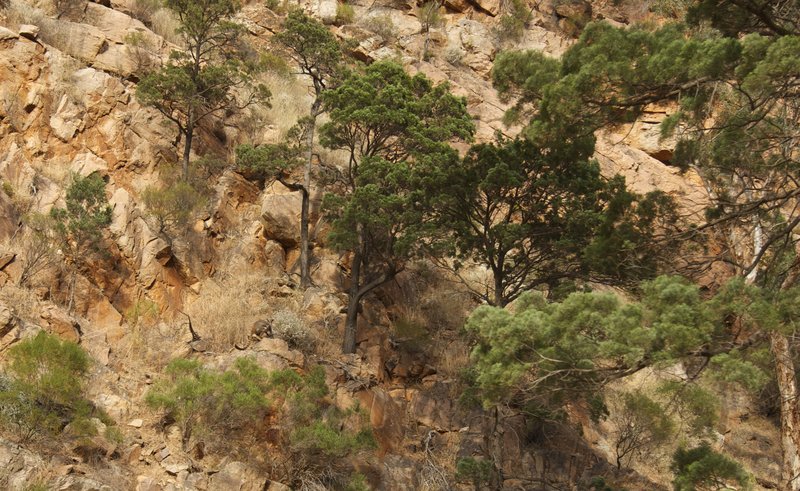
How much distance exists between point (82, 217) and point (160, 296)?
218 centimetres

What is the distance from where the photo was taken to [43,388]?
9.16m

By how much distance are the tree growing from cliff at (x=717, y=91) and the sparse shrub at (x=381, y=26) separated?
62.1 ft

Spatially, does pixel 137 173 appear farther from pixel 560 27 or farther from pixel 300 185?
pixel 560 27

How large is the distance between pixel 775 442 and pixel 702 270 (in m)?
12.1

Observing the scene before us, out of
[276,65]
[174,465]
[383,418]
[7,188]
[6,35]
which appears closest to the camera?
[174,465]

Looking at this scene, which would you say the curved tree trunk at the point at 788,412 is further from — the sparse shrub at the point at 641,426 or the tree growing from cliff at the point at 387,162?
the tree growing from cliff at the point at 387,162

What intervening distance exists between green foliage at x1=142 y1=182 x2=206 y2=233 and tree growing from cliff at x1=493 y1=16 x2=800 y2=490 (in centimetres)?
867

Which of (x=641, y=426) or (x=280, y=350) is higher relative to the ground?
(x=280, y=350)

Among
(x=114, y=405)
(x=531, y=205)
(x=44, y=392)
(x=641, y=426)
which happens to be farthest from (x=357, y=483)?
(x=641, y=426)

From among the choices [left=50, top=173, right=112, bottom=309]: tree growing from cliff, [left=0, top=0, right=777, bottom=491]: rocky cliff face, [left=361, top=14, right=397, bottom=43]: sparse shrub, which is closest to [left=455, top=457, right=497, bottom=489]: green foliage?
[left=0, top=0, right=777, bottom=491]: rocky cliff face

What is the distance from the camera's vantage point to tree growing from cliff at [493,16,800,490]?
25.1ft

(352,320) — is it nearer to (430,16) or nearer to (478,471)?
(478,471)

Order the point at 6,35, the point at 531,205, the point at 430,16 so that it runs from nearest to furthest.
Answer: the point at 531,205
the point at 6,35
the point at 430,16

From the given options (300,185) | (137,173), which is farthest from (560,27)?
(137,173)
